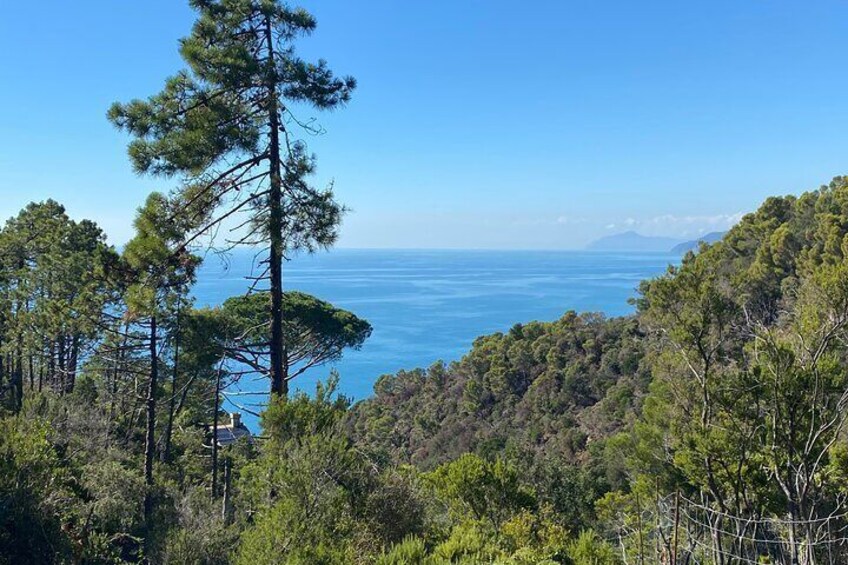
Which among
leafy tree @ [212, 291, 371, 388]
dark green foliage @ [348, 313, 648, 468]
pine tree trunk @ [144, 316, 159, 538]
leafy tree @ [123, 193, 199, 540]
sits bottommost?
dark green foliage @ [348, 313, 648, 468]

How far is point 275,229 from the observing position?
5848mm

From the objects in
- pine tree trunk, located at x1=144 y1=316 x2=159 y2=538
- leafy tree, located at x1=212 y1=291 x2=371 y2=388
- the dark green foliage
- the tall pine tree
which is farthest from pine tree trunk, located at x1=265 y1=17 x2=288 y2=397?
the dark green foliage

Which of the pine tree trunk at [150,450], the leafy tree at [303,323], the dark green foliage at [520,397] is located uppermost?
the leafy tree at [303,323]

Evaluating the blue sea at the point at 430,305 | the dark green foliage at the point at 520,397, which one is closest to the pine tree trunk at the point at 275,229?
the dark green foliage at the point at 520,397

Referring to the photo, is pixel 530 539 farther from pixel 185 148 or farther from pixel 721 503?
pixel 185 148

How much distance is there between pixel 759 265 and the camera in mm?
25266

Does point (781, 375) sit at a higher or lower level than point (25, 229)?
lower

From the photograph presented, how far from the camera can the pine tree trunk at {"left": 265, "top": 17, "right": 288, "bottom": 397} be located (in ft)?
19.3

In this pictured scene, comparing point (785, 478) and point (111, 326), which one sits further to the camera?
point (111, 326)

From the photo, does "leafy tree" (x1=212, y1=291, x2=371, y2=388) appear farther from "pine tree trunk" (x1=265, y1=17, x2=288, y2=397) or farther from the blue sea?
the blue sea

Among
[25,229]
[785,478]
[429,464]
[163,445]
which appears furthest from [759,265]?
[25,229]

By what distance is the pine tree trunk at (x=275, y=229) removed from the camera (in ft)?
19.3

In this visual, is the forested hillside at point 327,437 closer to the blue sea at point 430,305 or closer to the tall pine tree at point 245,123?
the tall pine tree at point 245,123

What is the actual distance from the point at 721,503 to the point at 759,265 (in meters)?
22.5
